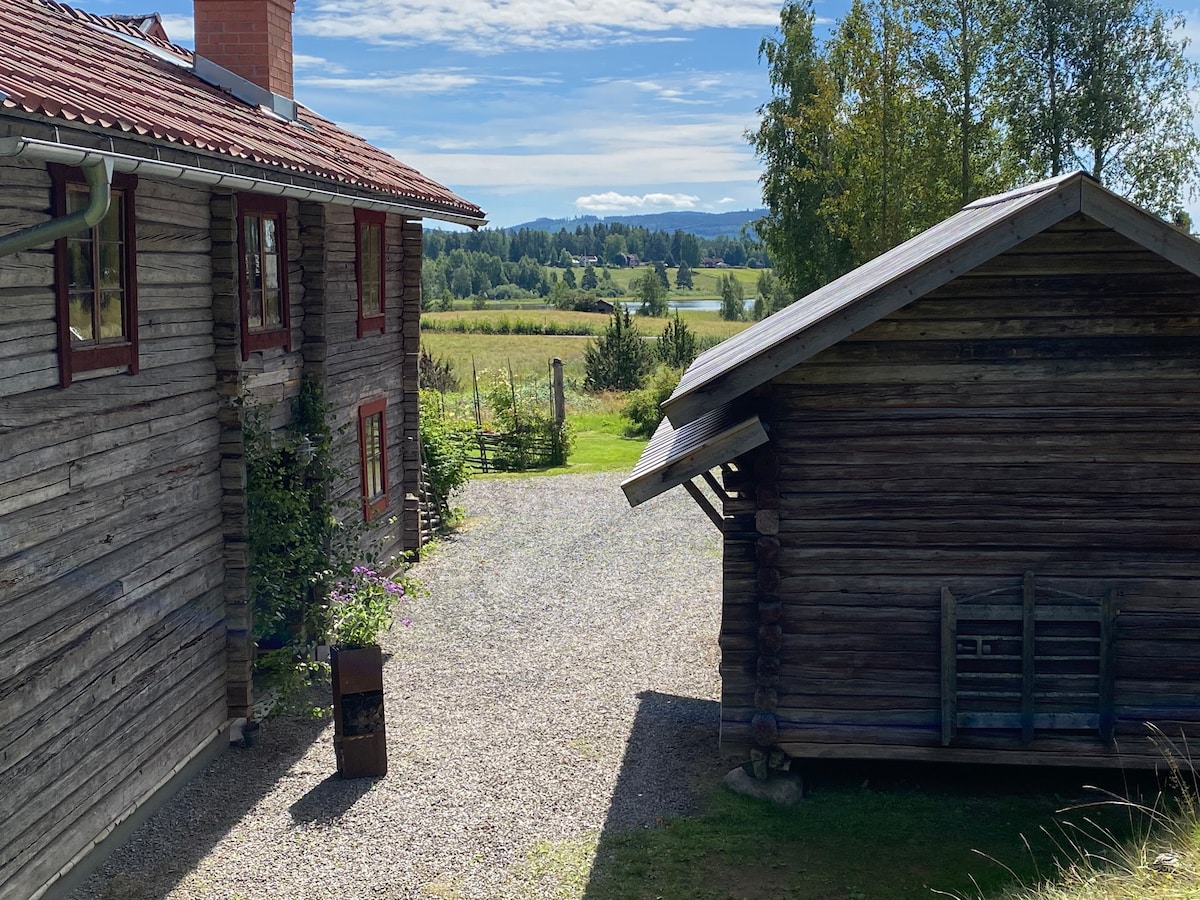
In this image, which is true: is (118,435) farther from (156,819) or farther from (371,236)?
(371,236)

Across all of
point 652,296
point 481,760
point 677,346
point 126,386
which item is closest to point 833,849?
point 481,760

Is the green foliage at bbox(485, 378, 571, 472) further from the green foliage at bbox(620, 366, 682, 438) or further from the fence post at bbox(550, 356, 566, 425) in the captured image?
the green foliage at bbox(620, 366, 682, 438)

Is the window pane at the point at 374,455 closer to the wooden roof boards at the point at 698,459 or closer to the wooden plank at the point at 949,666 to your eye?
the wooden roof boards at the point at 698,459

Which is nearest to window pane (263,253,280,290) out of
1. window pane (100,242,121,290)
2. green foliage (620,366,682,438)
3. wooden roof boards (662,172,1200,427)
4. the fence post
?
window pane (100,242,121,290)

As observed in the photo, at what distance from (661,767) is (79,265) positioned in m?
6.12

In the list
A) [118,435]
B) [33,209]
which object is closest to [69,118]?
[33,209]

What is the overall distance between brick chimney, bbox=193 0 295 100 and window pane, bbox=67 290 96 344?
7212 mm

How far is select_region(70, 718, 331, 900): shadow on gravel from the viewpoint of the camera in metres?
7.93

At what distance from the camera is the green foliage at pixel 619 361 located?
36938mm

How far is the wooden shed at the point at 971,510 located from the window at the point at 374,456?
7124 mm

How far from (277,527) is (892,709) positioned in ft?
18.2

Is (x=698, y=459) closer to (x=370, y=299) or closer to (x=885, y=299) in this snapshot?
(x=885, y=299)

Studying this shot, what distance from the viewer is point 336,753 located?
10000 millimetres

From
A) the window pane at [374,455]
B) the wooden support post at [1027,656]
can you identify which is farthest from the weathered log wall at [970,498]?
the window pane at [374,455]
